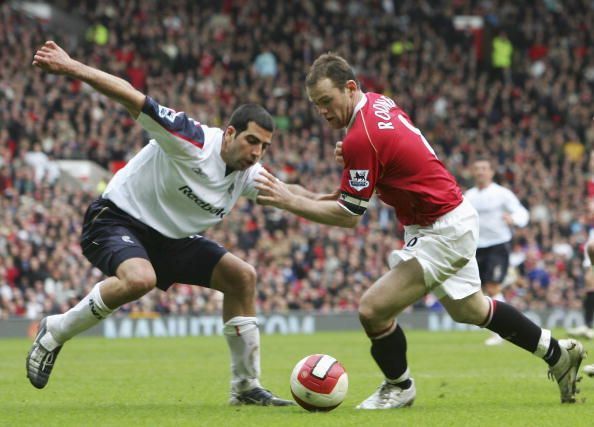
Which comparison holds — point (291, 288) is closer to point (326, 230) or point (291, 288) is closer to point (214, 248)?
point (326, 230)

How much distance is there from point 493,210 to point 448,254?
8.87 m

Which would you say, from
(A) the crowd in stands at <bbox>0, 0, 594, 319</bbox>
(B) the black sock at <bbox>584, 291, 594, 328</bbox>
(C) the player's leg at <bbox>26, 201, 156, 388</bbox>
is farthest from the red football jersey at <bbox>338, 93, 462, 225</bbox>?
(A) the crowd in stands at <bbox>0, 0, 594, 319</bbox>

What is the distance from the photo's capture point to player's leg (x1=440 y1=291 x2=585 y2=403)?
7.93 m

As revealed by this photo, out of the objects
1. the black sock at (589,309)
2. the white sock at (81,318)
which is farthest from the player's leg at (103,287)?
the black sock at (589,309)

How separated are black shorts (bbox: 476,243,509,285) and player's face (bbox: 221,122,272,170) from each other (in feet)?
29.2

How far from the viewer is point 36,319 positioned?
20.5 metres

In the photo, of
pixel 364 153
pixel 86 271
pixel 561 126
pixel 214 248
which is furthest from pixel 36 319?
pixel 561 126

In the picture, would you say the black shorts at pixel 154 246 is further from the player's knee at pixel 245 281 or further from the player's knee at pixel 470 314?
the player's knee at pixel 470 314

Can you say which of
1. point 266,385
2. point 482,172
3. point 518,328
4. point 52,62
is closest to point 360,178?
point 518,328

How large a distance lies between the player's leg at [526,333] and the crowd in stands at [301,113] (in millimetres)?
12884

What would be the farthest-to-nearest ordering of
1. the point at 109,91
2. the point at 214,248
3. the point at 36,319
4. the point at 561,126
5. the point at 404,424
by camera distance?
the point at 561,126 → the point at 36,319 → the point at 214,248 → the point at 109,91 → the point at 404,424

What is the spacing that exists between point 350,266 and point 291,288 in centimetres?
159

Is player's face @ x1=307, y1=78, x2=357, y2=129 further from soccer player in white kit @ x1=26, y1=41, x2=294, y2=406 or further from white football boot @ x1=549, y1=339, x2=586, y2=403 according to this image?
white football boot @ x1=549, y1=339, x2=586, y2=403

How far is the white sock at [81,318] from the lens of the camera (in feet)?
26.0
